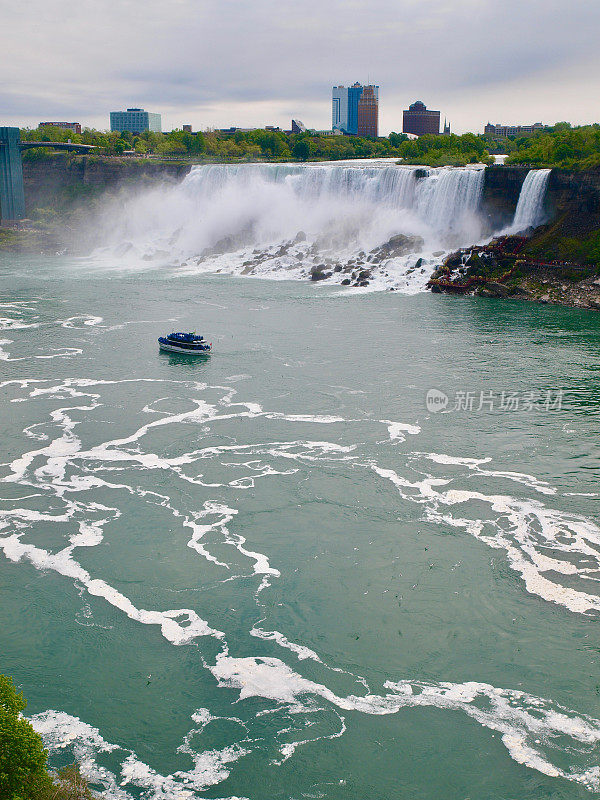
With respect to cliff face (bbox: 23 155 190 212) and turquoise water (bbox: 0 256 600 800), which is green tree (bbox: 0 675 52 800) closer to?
turquoise water (bbox: 0 256 600 800)

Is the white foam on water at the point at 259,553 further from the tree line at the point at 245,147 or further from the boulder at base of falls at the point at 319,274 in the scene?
the tree line at the point at 245,147

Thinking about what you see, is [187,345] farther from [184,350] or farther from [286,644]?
[286,644]

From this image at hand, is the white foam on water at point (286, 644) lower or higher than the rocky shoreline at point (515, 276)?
lower

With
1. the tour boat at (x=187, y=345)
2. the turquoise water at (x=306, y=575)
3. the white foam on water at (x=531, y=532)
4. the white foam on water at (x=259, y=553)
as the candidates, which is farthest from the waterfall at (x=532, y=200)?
the white foam on water at (x=531, y=532)

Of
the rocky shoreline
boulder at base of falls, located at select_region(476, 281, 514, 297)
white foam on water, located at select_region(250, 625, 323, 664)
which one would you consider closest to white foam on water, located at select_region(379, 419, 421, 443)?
white foam on water, located at select_region(250, 625, 323, 664)

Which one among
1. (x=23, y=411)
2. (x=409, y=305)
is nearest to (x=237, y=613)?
(x=23, y=411)

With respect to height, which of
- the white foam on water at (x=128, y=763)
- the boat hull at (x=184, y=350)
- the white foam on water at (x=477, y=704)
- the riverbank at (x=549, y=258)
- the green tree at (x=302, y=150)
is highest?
the green tree at (x=302, y=150)

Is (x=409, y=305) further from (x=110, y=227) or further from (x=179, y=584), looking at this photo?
(x=110, y=227)

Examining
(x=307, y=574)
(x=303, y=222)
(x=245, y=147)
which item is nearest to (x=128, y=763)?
(x=307, y=574)
